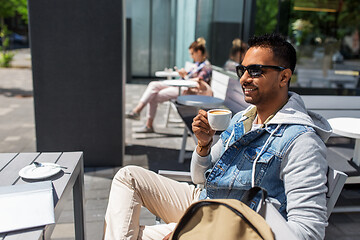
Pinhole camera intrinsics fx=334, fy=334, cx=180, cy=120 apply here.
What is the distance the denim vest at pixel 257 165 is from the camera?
1429mm

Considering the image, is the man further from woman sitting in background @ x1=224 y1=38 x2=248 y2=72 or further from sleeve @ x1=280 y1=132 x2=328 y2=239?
woman sitting in background @ x1=224 y1=38 x2=248 y2=72

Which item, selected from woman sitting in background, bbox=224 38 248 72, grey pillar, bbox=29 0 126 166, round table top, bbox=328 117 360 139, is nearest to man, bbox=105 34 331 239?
round table top, bbox=328 117 360 139

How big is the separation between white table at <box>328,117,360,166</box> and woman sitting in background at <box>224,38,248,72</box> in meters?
2.04

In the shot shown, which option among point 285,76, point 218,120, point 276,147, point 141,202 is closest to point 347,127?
point 285,76

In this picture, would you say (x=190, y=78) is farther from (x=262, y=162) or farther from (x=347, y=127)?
(x=262, y=162)

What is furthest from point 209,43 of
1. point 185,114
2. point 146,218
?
point 146,218

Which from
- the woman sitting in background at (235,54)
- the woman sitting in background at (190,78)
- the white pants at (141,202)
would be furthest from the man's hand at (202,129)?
the woman sitting in background at (235,54)

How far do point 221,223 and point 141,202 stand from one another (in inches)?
29.9

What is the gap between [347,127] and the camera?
120 inches

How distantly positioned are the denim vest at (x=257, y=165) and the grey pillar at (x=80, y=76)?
252 cm

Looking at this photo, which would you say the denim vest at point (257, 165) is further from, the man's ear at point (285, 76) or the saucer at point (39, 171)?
the saucer at point (39, 171)

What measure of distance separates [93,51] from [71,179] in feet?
7.69

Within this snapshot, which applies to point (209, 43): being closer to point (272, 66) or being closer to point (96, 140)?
point (96, 140)

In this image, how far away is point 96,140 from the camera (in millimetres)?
3971
